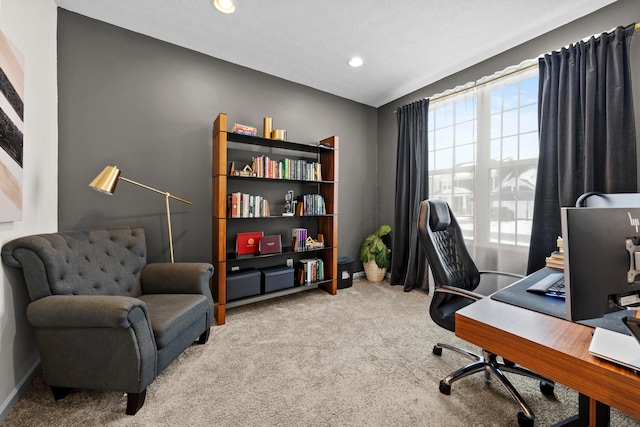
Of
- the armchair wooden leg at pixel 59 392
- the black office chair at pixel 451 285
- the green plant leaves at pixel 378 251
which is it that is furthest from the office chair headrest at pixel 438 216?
the armchair wooden leg at pixel 59 392

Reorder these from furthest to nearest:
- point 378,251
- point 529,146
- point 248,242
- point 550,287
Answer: point 378,251
point 248,242
point 529,146
point 550,287

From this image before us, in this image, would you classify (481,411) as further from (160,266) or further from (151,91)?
(151,91)

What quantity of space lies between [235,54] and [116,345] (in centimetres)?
275

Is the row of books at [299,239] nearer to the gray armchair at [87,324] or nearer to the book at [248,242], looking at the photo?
the book at [248,242]

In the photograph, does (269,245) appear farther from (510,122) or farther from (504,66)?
(504,66)

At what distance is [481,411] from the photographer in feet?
4.57

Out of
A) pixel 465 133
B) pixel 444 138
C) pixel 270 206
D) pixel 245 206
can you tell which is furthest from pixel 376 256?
pixel 245 206

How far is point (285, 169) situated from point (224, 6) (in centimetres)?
149

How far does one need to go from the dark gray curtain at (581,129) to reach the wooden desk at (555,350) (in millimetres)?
1650

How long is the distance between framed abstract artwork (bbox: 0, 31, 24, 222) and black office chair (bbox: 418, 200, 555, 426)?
2300mm

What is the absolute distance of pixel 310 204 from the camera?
10.5ft

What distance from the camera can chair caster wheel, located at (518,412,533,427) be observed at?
4.18 ft

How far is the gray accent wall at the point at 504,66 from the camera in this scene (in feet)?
6.30

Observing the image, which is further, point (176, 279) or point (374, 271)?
point (374, 271)
